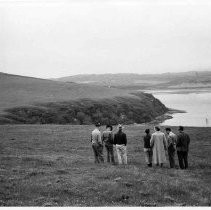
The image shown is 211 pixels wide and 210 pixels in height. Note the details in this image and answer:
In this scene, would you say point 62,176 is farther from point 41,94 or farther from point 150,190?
point 41,94

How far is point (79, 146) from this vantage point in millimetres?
36250

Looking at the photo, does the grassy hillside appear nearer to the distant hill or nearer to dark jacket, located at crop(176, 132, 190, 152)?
the distant hill

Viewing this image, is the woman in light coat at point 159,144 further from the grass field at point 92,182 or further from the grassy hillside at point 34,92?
the grassy hillside at point 34,92

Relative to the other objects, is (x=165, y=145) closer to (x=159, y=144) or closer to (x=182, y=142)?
(x=159, y=144)

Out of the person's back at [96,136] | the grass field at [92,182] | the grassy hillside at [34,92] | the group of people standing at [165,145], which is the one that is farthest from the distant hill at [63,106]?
the group of people standing at [165,145]

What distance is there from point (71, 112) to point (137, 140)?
132 ft

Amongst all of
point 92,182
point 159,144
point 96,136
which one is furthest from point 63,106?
point 92,182

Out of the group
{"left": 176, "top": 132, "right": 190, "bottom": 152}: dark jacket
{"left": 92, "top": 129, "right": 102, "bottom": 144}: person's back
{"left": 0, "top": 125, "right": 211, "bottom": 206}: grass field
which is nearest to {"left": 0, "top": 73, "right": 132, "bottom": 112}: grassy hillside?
{"left": 0, "top": 125, "right": 211, "bottom": 206}: grass field

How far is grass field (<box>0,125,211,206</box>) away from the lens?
16.5 meters

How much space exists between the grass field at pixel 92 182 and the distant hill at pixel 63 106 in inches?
1517

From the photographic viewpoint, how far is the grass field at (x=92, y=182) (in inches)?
650

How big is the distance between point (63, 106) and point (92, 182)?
63.8 meters

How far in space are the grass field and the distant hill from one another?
38.5 metres

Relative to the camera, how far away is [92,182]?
19484 millimetres
